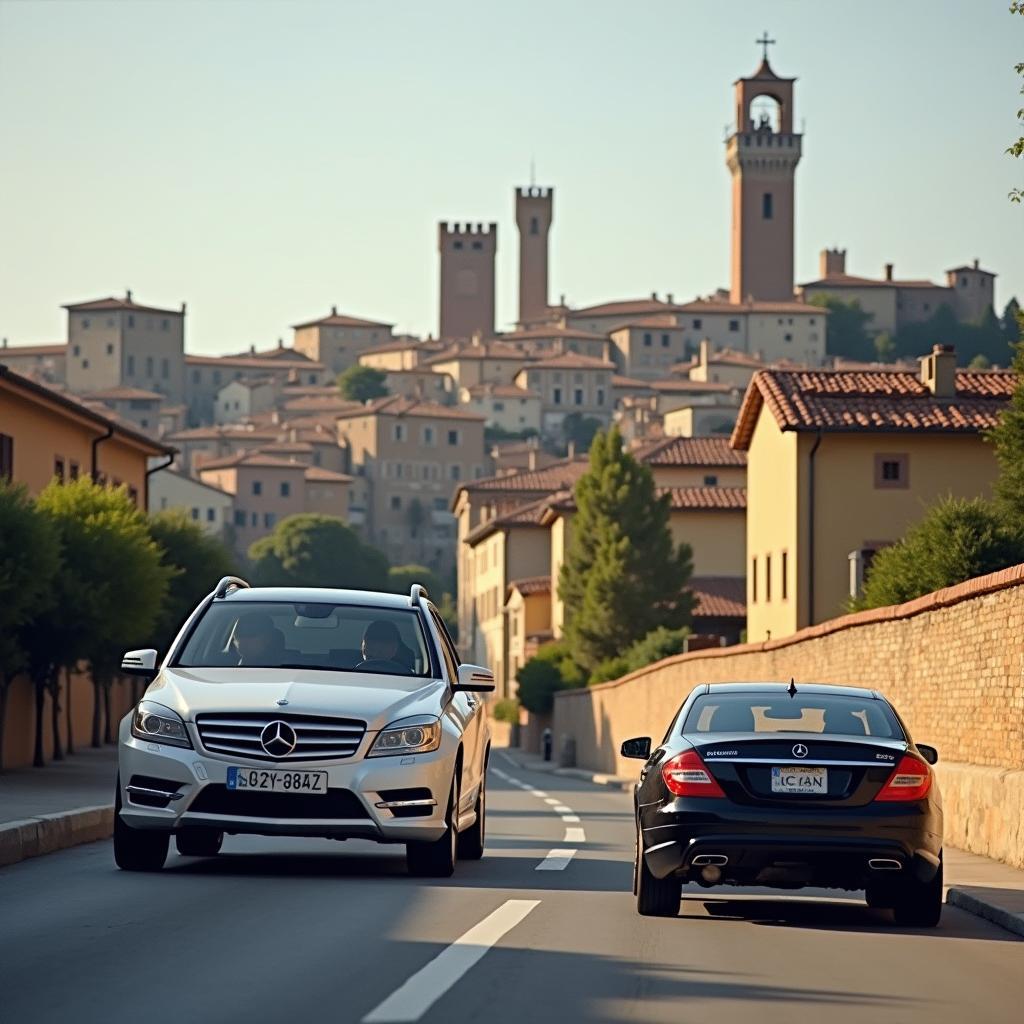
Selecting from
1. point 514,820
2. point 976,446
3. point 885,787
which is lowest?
point 514,820

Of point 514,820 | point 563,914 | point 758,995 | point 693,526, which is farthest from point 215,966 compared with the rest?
point 693,526

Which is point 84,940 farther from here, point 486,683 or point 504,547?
point 504,547

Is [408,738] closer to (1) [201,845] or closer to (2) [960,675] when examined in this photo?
(1) [201,845]

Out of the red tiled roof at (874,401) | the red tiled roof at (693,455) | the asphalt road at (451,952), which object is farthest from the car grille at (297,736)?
the red tiled roof at (693,455)

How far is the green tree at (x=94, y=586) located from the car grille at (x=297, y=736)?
79.4ft

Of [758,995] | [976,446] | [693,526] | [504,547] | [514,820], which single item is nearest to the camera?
[758,995]

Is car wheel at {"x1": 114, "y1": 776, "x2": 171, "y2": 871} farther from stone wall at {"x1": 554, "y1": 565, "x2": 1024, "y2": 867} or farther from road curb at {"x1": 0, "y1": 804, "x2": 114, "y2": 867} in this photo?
stone wall at {"x1": 554, "y1": 565, "x2": 1024, "y2": 867}

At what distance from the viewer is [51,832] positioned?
1703cm

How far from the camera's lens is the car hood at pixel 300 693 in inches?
536

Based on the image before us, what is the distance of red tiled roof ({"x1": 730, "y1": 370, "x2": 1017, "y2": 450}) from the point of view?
54438 mm

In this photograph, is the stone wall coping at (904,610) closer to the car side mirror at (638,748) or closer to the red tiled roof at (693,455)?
the car side mirror at (638,748)

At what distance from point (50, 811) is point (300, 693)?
21.2ft

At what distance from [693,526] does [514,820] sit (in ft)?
207

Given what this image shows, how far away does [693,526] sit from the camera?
8875 centimetres
